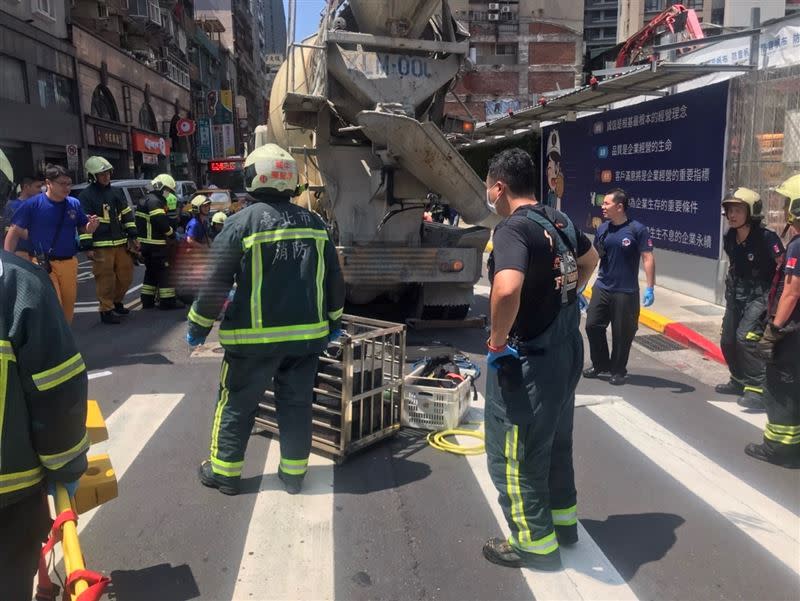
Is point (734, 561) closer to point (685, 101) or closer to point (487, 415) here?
point (487, 415)

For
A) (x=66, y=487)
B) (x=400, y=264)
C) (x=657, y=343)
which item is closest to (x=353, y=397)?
(x=66, y=487)

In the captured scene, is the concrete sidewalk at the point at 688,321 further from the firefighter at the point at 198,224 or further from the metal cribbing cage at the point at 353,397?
the firefighter at the point at 198,224

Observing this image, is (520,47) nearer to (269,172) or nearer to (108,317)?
(108,317)

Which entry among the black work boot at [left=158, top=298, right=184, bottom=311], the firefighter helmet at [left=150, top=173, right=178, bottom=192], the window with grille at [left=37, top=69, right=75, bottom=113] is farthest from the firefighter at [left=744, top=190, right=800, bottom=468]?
the window with grille at [left=37, top=69, right=75, bottom=113]

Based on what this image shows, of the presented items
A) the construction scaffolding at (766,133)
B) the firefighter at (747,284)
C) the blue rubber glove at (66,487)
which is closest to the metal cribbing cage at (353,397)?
the blue rubber glove at (66,487)

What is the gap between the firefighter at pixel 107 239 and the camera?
8633 mm

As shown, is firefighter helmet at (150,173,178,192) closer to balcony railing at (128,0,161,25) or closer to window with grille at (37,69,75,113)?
window with grille at (37,69,75,113)

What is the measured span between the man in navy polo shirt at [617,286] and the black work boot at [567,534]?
315 cm

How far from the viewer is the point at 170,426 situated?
5098 millimetres

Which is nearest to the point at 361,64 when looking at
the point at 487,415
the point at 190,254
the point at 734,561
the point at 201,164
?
the point at 190,254

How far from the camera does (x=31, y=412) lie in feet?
6.57

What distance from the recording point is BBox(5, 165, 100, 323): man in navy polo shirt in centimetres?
698

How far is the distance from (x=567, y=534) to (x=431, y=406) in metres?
1.64

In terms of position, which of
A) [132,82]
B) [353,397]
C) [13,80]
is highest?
[132,82]
